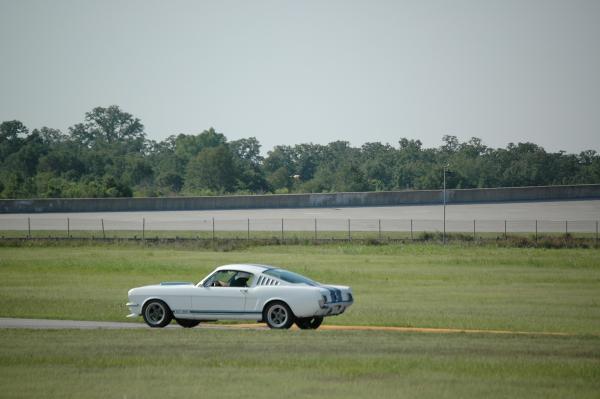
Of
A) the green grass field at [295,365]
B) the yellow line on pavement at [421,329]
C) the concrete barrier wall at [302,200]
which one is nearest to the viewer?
the green grass field at [295,365]

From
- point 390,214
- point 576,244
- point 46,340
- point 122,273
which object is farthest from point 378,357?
point 390,214

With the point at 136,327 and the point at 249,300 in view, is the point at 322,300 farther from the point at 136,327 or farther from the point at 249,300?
the point at 136,327

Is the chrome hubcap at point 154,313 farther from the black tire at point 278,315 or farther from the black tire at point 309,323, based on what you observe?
the black tire at point 309,323

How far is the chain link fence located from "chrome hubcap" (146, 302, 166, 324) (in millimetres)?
37950

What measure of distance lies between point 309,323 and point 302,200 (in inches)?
2463

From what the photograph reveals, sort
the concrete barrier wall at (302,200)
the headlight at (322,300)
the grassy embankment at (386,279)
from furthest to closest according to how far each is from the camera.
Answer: the concrete barrier wall at (302,200) → the grassy embankment at (386,279) → the headlight at (322,300)

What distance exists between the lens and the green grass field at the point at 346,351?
12.5 m

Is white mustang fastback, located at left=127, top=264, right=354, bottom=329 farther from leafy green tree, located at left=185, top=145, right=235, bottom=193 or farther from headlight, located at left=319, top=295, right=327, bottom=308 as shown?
leafy green tree, located at left=185, top=145, right=235, bottom=193

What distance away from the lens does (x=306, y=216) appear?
75.4m

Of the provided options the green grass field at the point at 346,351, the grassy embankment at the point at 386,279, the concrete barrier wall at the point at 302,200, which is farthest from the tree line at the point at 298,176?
the green grass field at the point at 346,351

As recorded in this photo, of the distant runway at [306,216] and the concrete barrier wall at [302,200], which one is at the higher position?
the concrete barrier wall at [302,200]

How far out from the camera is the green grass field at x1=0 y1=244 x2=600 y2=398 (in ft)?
41.0

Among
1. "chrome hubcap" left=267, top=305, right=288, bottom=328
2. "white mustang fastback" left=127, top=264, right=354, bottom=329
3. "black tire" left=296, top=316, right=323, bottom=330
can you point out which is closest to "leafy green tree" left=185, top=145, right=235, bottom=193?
"white mustang fastback" left=127, top=264, right=354, bottom=329

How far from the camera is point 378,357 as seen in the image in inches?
584
